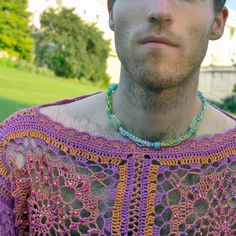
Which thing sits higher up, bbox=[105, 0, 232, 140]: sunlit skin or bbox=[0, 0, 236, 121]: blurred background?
bbox=[105, 0, 232, 140]: sunlit skin

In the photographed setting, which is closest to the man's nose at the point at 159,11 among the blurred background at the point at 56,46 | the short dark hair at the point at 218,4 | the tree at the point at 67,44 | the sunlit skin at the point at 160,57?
the sunlit skin at the point at 160,57

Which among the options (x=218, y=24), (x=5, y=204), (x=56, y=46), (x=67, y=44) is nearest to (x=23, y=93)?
(x=5, y=204)

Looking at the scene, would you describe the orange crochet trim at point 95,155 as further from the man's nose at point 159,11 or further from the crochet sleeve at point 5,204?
the man's nose at point 159,11

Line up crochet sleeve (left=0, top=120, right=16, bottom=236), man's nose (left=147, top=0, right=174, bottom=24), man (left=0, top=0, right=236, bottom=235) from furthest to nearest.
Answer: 1. crochet sleeve (left=0, top=120, right=16, bottom=236)
2. man (left=0, top=0, right=236, bottom=235)
3. man's nose (left=147, top=0, right=174, bottom=24)

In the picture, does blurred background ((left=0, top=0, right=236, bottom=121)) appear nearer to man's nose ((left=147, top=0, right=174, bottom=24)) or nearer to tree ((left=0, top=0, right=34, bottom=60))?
tree ((left=0, top=0, right=34, bottom=60))

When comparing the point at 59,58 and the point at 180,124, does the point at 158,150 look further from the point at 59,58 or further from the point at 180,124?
the point at 59,58

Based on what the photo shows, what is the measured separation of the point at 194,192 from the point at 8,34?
26972 millimetres

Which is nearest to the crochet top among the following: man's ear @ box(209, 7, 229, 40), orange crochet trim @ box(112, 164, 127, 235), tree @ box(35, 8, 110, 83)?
orange crochet trim @ box(112, 164, 127, 235)

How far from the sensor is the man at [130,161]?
1231 mm

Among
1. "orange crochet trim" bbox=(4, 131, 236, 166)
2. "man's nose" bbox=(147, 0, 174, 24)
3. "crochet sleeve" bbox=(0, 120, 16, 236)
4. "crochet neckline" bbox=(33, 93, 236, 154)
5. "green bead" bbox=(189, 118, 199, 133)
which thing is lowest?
"crochet sleeve" bbox=(0, 120, 16, 236)

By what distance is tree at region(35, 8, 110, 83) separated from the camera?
27952 millimetres

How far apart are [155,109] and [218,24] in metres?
0.29

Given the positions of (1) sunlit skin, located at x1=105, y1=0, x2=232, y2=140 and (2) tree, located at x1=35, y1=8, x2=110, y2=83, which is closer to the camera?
(1) sunlit skin, located at x1=105, y1=0, x2=232, y2=140

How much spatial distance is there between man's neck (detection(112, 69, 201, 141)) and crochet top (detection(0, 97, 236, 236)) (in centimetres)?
5
